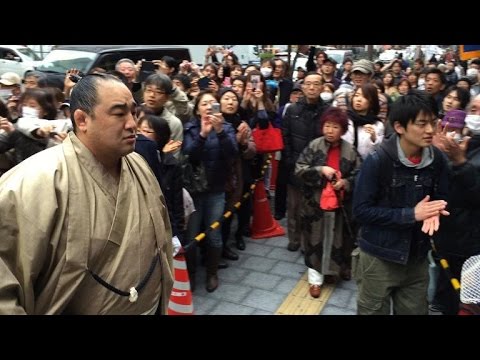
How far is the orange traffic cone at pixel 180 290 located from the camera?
3.77 metres

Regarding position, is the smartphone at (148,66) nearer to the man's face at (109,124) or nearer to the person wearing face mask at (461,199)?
the person wearing face mask at (461,199)

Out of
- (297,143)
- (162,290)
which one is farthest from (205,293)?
(162,290)

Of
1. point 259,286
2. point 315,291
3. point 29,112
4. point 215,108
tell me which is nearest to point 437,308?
point 315,291

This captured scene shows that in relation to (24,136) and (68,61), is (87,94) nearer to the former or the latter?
(24,136)

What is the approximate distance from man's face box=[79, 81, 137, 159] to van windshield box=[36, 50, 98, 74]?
7478 millimetres

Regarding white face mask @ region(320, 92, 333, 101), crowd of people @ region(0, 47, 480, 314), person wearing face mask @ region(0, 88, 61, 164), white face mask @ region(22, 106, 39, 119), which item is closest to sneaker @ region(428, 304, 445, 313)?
crowd of people @ region(0, 47, 480, 314)

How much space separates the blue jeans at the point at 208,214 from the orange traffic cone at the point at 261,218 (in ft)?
3.72

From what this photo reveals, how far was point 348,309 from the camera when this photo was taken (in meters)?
4.11

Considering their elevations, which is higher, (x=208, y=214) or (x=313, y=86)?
(x=313, y=86)

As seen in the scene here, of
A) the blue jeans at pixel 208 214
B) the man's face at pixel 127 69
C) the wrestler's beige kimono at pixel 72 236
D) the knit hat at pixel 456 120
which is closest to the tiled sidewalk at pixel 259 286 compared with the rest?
the blue jeans at pixel 208 214

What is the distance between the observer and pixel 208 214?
4.55 m

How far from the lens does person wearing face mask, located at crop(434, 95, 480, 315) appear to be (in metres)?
3.07

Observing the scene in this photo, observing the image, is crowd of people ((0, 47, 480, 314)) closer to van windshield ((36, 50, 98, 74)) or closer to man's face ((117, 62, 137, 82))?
man's face ((117, 62, 137, 82))

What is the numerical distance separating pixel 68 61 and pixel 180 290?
23.0ft
